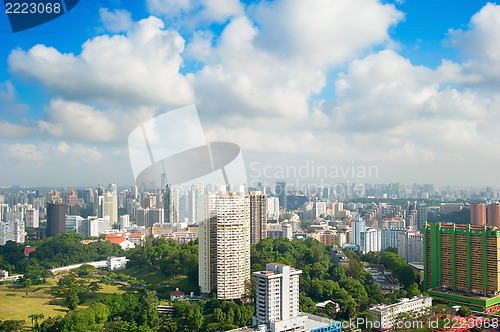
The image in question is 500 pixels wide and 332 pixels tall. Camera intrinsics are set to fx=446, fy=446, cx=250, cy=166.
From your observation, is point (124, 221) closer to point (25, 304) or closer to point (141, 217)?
point (141, 217)

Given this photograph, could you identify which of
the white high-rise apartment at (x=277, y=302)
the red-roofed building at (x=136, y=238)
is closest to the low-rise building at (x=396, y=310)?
the white high-rise apartment at (x=277, y=302)

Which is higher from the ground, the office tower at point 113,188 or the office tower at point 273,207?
the office tower at point 113,188

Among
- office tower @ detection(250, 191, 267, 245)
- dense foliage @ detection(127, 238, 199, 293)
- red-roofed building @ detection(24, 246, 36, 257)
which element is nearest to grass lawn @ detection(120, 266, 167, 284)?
dense foliage @ detection(127, 238, 199, 293)

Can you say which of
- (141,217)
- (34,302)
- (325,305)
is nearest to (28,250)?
(34,302)

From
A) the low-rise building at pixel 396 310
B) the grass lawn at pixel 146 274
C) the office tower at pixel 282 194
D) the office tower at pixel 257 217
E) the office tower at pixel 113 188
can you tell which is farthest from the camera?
the office tower at pixel 113 188

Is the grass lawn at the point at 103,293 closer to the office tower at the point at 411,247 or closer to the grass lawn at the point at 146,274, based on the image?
the grass lawn at the point at 146,274

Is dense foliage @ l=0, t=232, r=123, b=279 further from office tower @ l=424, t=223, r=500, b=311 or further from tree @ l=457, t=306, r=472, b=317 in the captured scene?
tree @ l=457, t=306, r=472, b=317
